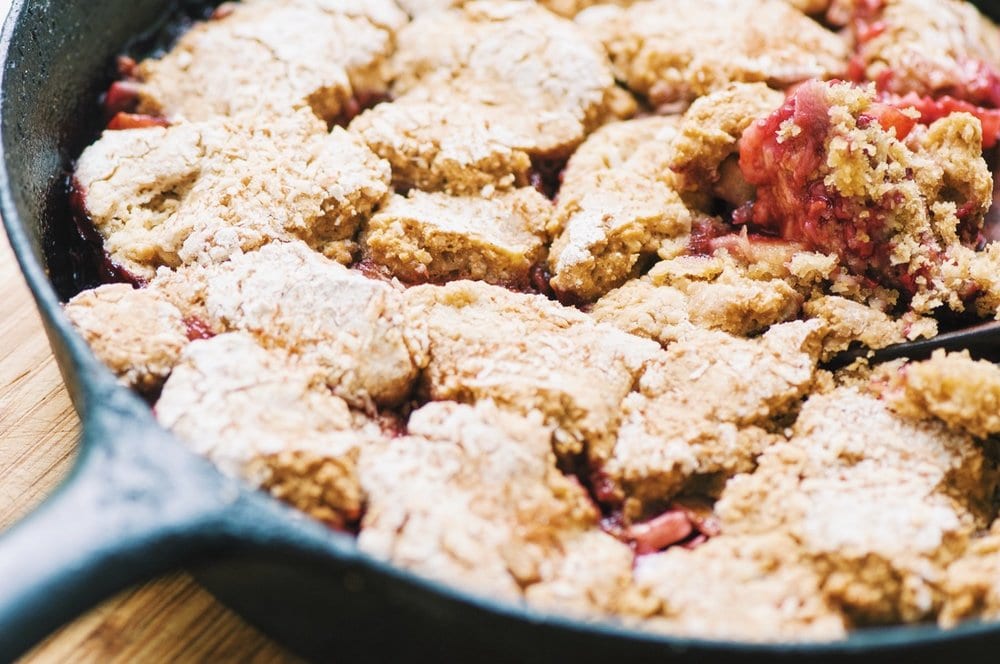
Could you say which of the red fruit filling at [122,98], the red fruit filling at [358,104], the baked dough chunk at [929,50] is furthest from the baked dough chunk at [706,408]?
the red fruit filling at [122,98]

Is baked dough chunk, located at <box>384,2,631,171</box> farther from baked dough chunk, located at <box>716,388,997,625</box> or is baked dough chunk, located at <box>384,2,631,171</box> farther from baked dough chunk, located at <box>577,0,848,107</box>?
baked dough chunk, located at <box>716,388,997,625</box>

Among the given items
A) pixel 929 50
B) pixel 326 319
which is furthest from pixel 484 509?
pixel 929 50

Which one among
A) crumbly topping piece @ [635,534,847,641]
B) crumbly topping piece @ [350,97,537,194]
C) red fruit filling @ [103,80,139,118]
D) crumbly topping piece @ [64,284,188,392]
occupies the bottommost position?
crumbly topping piece @ [635,534,847,641]

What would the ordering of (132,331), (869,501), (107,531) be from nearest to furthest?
(107,531)
(869,501)
(132,331)

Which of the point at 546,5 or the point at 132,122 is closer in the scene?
the point at 132,122

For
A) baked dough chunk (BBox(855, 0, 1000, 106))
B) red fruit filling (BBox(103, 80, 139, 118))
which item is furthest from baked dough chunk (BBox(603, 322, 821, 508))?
red fruit filling (BBox(103, 80, 139, 118))

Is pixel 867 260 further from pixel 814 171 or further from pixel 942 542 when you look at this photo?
pixel 942 542

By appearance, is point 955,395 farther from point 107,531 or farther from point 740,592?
point 107,531
